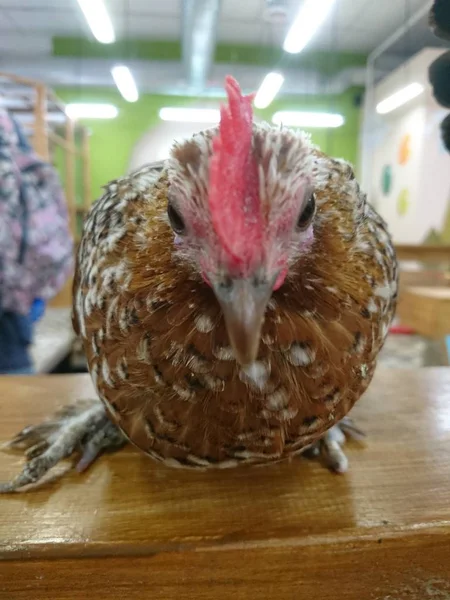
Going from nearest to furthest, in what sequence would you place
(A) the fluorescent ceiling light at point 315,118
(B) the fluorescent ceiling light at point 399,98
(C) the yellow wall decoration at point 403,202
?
1. (B) the fluorescent ceiling light at point 399,98
2. (C) the yellow wall decoration at point 403,202
3. (A) the fluorescent ceiling light at point 315,118

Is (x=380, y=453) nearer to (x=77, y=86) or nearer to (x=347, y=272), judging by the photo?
(x=347, y=272)

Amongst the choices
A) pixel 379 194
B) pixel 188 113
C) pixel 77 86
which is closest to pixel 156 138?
pixel 188 113

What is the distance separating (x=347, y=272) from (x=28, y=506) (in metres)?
0.45

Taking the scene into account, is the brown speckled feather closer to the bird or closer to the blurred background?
the bird

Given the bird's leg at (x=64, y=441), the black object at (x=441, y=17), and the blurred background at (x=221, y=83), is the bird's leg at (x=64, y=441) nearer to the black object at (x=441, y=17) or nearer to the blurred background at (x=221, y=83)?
the black object at (x=441, y=17)

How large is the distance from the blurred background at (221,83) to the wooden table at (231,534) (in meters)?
2.45

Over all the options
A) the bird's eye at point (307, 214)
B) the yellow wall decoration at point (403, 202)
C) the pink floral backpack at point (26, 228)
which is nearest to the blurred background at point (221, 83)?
the yellow wall decoration at point (403, 202)

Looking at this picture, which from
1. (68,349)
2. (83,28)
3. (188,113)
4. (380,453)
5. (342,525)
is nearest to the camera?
(342,525)

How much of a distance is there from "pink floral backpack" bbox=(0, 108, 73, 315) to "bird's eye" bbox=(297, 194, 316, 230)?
1.09m

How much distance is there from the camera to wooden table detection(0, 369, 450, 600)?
497 mm

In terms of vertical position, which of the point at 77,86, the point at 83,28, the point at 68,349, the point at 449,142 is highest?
the point at 83,28

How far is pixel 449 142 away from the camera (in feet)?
2.53

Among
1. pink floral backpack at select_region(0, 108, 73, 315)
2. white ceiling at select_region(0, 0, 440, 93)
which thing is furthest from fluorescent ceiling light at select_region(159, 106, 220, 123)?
pink floral backpack at select_region(0, 108, 73, 315)

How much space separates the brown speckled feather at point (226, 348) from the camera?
51 centimetres
